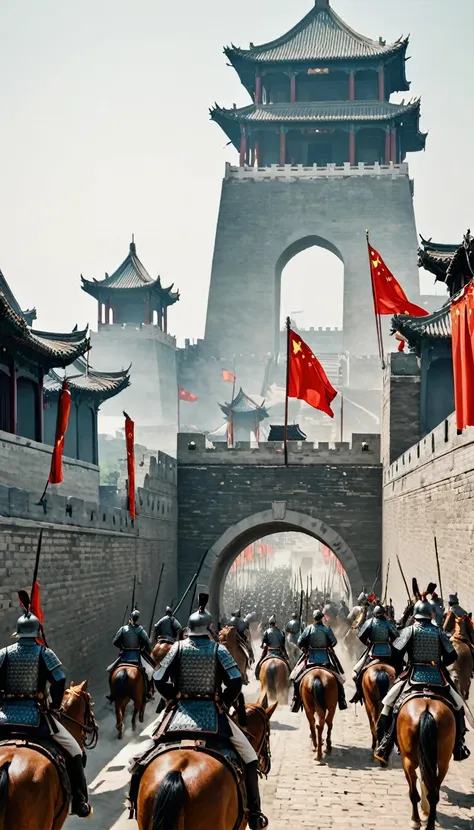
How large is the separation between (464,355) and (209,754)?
7538 mm

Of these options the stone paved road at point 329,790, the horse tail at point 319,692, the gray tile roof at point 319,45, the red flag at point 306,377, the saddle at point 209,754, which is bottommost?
the stone paved road at point 329,790

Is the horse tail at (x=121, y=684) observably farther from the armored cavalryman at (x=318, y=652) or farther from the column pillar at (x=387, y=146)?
the column pillar at (x=387, y=146)

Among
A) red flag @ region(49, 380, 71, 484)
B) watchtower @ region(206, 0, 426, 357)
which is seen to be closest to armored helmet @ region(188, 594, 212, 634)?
red flag @ region(49, 380, 71, 484)

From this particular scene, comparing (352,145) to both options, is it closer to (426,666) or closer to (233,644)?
(233,644)

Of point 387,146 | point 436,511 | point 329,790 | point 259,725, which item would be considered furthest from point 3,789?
point 387,146

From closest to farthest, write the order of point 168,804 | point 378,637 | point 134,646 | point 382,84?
point 168,804 < point 378,637 < point 134,646 < point 382,84

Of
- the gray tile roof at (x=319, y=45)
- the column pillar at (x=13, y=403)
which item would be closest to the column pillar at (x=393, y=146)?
the gray tile roof at (x=319, y=45)

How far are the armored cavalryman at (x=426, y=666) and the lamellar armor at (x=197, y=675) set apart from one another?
7.66ft

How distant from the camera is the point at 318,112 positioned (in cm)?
5434

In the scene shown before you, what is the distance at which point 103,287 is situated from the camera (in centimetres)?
5056

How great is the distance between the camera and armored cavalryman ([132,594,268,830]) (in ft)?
19.6

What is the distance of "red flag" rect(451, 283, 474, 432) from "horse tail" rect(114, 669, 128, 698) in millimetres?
5012

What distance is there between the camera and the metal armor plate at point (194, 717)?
5.89 metres

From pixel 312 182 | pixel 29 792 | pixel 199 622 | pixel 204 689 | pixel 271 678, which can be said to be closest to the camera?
pixel 29 792
